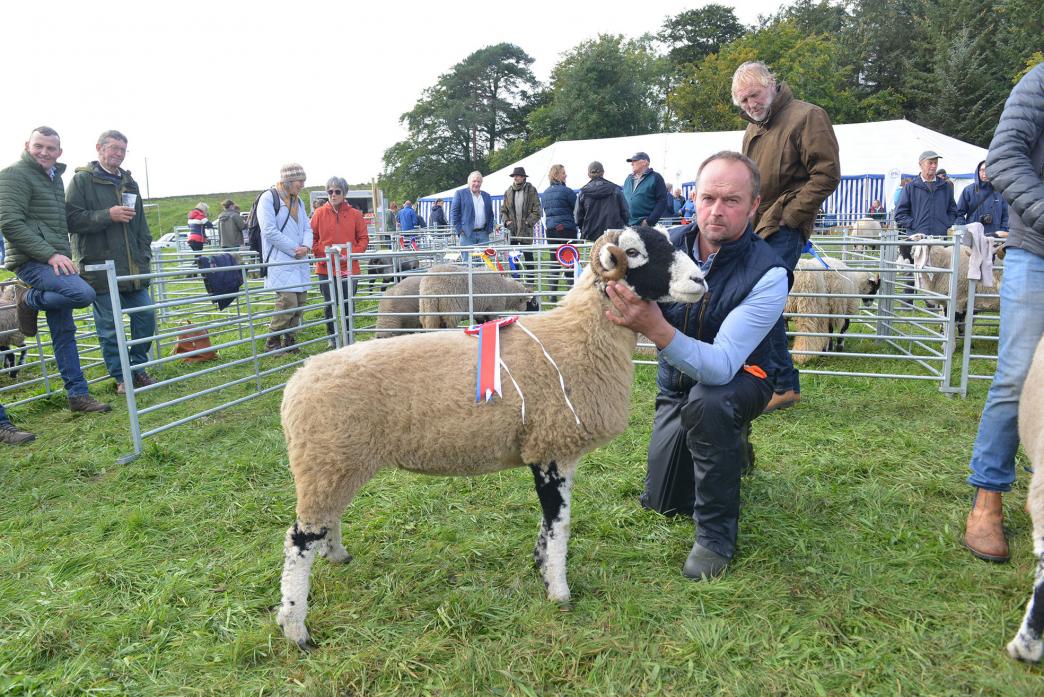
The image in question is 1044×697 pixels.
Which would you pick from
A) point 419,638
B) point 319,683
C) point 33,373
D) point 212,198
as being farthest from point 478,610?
point 212,198

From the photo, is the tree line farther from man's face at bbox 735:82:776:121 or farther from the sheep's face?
the sheep's face

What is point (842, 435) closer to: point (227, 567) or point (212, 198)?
point (227, 567)

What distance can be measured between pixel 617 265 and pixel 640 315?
0.75 feet

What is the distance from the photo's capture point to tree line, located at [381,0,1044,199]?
1710 inches

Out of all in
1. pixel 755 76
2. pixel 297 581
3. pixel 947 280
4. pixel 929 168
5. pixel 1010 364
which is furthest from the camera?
pixel 929 168

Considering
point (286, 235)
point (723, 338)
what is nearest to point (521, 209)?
Answer: point (286, 235)

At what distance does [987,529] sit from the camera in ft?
9.80

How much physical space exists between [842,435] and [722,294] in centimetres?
228

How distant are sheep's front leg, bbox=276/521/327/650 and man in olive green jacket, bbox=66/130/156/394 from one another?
4206 millimetres

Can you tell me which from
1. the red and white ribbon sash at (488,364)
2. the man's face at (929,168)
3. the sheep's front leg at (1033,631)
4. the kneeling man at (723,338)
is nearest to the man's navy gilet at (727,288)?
the kneeling man at (723,338)

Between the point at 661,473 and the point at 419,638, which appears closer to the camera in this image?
the point at 419,638

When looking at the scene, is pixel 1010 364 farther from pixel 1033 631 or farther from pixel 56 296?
pixel 56 296

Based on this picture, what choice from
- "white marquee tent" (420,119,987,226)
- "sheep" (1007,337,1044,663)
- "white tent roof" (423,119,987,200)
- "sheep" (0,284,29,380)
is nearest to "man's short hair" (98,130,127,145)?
"sheep" (0,284,29,380)

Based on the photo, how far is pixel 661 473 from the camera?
3484 mm
